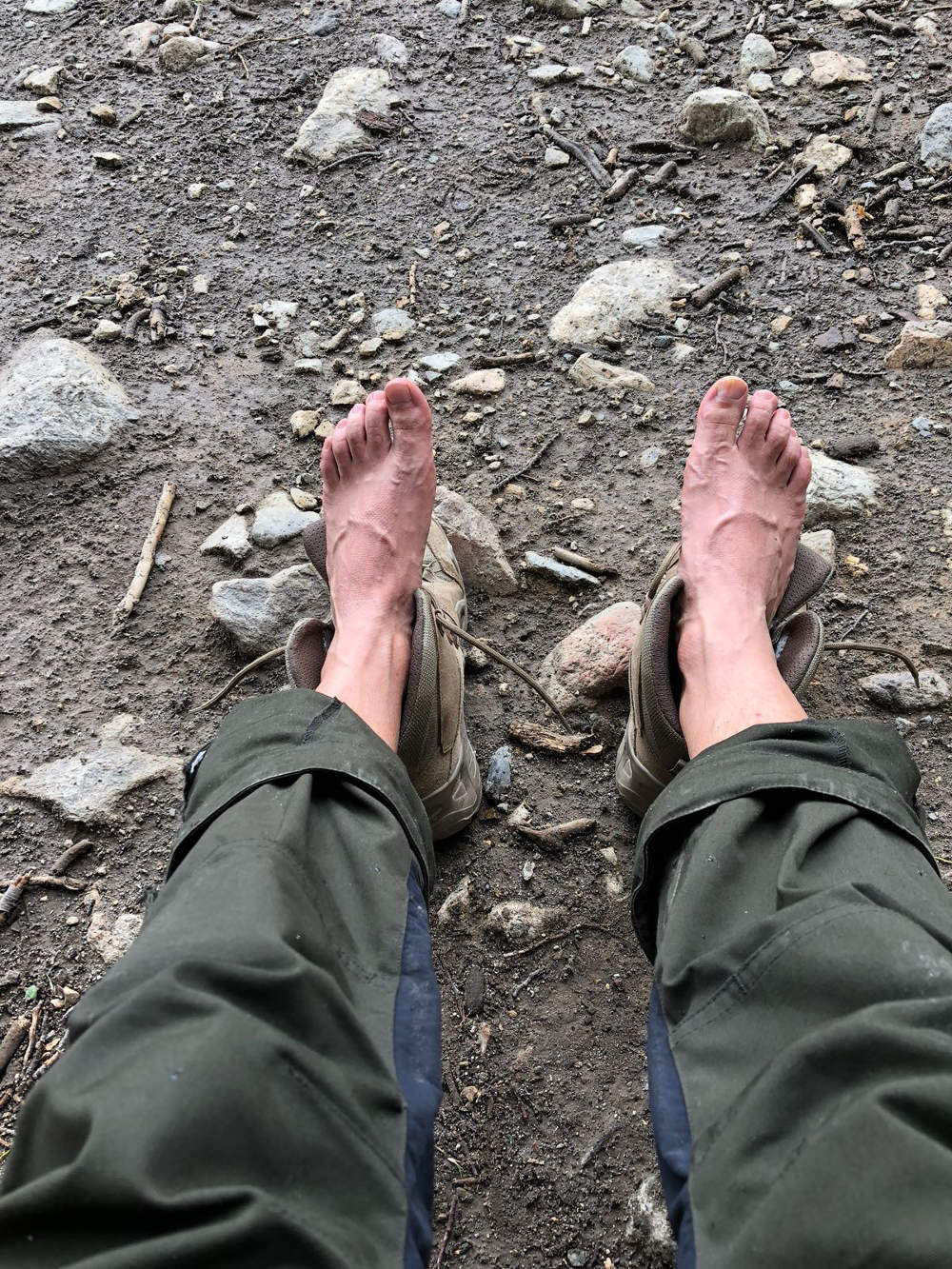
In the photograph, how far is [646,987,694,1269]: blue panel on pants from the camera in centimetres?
93

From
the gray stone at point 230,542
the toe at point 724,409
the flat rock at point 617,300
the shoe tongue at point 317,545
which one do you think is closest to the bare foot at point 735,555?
the toe at point 724,409

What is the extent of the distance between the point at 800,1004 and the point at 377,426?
144cm

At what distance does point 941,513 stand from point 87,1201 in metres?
1.89

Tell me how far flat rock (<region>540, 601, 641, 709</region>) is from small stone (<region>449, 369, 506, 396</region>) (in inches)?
28.0

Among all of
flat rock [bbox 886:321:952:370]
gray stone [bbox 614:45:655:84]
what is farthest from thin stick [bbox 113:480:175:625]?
gray stone [bbox 614:45:655:84]

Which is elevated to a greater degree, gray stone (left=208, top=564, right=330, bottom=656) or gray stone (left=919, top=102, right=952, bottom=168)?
gray stone (left=919, top=102, right=952, bottom=168)

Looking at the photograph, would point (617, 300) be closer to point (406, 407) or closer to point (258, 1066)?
point (406, 407)

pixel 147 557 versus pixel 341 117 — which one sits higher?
pixel 341 117

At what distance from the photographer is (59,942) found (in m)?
1.55

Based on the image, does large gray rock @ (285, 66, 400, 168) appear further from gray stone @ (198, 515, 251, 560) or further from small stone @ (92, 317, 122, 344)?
gray stone @ (198, 515, 251, 560)

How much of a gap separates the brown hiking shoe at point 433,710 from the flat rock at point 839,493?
2.71 ft

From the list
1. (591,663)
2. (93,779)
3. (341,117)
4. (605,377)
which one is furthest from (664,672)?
(341,117)

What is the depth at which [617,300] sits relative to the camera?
7.54 feet

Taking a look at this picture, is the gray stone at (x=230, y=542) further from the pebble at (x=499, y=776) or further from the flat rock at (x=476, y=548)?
the pebble at (x=499, y=776)
